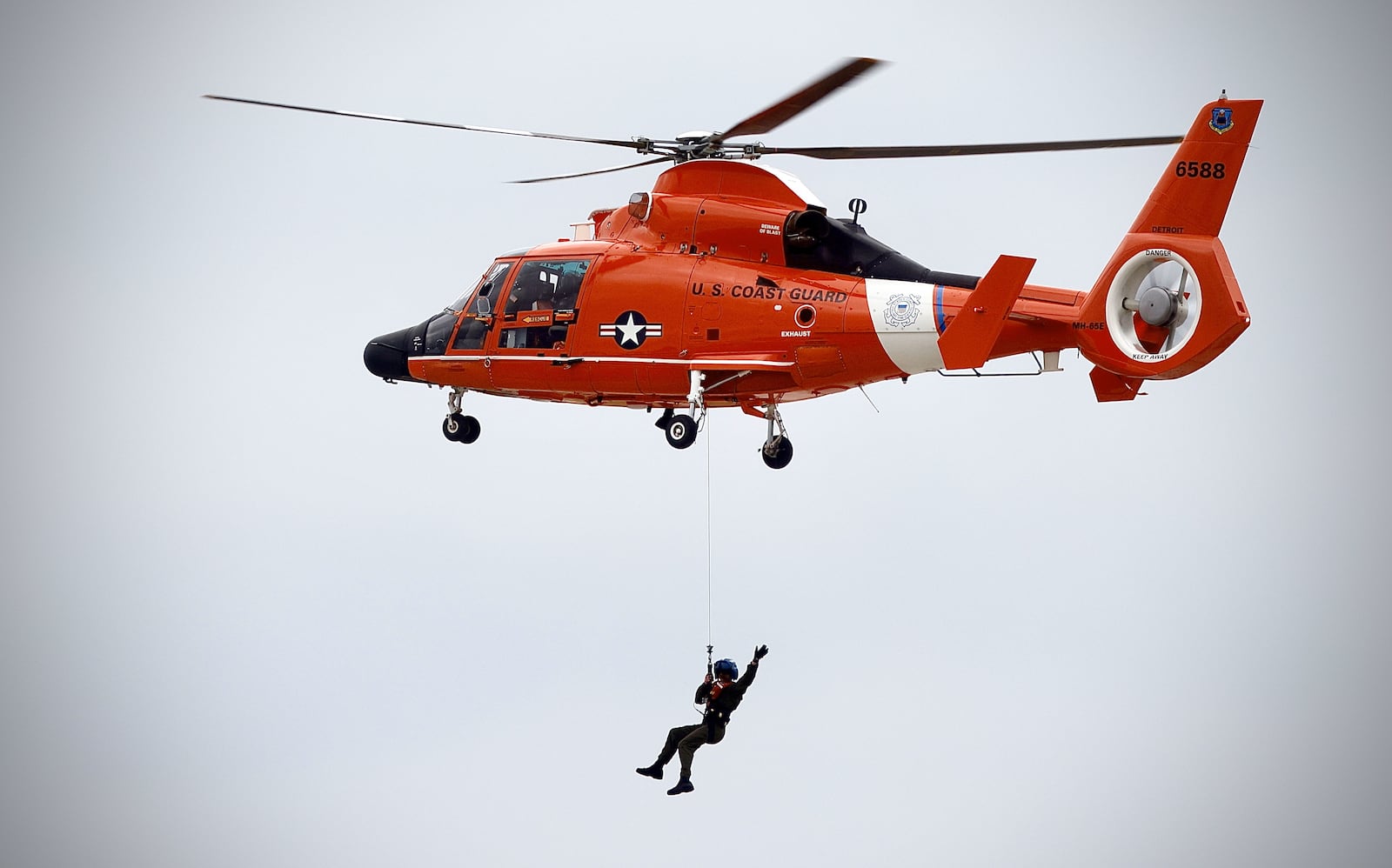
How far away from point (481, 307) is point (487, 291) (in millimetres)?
211

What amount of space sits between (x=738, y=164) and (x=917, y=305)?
3159 millimetres

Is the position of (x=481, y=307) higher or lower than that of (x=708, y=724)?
higher

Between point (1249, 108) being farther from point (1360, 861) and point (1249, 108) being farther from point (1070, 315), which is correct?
point (1360, 861)

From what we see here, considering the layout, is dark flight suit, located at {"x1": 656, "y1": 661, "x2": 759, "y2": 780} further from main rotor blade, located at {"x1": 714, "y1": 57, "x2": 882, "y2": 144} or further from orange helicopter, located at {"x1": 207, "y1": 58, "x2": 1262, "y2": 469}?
main rotor blade, located at {"x1": 714, "y1": 57, "x2": 882, "y2": 144}

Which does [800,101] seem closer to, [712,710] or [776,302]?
[776,302]

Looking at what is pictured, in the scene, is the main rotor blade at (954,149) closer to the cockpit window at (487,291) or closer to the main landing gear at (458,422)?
the cockpit window at (487,291)

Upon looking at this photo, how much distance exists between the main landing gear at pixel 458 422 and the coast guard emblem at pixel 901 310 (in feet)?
21.1

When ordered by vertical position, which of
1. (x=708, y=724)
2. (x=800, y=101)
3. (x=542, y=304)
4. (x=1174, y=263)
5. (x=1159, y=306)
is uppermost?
(x=800, y=101)

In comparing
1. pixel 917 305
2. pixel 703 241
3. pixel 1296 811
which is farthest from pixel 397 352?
pixel 1296 811

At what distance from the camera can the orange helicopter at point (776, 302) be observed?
19.8 m

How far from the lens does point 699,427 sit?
22094 millimetres

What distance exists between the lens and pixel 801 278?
2181cm

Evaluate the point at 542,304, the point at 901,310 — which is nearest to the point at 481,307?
the point at 542,304

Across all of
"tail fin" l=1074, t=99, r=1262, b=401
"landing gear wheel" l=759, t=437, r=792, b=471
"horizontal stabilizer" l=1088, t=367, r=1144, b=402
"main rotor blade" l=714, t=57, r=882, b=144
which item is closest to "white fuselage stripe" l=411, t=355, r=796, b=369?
"landing gear wheel" l=759, t=437, r=792, b=471
